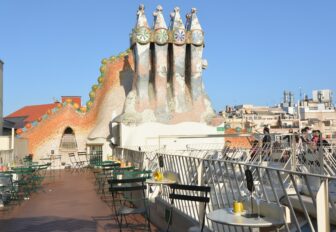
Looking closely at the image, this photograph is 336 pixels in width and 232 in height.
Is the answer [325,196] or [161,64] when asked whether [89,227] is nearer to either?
[325,196]

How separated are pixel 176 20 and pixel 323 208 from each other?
19.9m

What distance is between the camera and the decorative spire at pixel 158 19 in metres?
21.4

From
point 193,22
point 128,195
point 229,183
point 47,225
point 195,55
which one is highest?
point 193,22

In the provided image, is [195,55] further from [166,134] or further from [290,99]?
[290,99]

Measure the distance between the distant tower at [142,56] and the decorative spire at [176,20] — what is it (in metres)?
1.57

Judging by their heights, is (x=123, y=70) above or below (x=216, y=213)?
above

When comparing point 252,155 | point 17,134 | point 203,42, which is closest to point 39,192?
point 252,155

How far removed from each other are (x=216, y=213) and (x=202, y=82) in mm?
18970

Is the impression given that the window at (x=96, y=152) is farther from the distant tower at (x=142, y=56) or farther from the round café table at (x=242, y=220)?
the round café table at (x=242, y=220)

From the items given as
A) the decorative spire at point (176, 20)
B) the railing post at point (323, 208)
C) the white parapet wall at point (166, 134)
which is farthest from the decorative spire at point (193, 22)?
the railing post at point (323, 208)

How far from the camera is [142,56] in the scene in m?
21.0

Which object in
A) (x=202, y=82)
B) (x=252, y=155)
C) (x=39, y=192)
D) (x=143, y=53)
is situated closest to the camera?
(x=39, y=192)

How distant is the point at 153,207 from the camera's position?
25.6 feet

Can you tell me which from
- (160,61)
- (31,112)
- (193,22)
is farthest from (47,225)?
(31,112)
